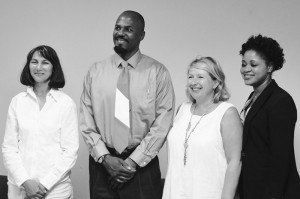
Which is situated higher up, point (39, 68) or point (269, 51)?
point (269, 51)

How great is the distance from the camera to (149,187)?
265cm

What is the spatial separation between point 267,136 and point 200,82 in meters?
0.50

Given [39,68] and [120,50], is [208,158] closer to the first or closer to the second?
[120,50]

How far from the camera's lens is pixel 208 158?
2.35 m

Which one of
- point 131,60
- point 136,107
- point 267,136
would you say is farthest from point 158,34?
point 267,136

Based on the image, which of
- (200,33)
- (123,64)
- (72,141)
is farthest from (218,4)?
(72,141)

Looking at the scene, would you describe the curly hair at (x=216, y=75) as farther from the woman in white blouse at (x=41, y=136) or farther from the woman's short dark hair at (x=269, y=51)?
the woman in white blouse at (x=41, y=136)

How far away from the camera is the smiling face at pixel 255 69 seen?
2413mm

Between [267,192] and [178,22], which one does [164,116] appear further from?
[178,22]

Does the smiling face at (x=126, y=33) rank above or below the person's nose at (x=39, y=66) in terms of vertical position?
above

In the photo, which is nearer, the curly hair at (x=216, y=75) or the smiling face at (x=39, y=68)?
the curly hair at (x=216, y=75)

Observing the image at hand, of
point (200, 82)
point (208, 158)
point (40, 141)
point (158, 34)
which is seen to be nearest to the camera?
point (208, 158)

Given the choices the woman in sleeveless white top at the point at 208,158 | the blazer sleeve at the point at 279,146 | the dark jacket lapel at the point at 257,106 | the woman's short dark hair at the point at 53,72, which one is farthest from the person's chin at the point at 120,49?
the blazer sleeve at the point at 279,146

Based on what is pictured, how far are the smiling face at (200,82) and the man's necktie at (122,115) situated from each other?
0.42 meters
